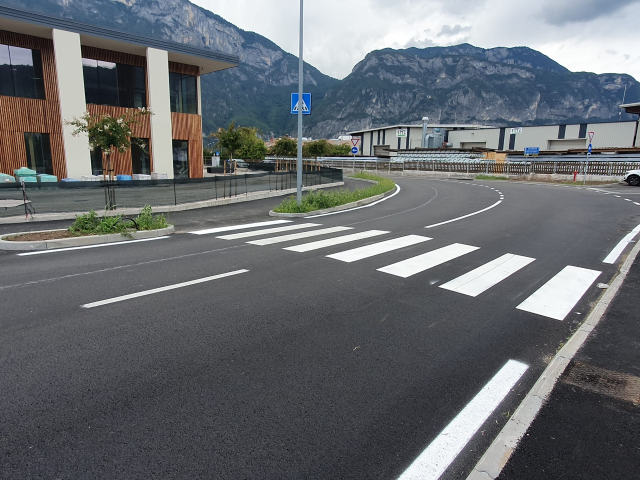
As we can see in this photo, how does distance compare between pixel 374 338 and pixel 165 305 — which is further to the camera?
pixel 165 305

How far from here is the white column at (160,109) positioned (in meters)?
29.3

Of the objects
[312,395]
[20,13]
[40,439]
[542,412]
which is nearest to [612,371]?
[542,412]

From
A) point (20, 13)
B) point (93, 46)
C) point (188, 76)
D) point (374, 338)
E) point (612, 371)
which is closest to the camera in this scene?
point (612, 371)

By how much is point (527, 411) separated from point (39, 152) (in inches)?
1248

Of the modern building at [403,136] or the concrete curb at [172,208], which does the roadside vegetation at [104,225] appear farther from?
the modern building at [403,136]

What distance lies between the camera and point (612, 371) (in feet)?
13.4

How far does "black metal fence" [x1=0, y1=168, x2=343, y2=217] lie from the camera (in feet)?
42.8

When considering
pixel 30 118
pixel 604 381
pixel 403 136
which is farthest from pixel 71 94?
pixel 403 136

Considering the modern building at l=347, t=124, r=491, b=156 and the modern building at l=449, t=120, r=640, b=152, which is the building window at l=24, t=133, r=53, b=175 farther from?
the modern building at l=347, t=124, r=491, b=156

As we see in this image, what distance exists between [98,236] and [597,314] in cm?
1030

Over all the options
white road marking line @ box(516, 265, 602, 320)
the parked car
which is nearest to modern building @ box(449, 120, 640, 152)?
the parked car

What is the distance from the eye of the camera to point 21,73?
2556 centimetres

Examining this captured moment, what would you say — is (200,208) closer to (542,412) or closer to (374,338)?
(374,338)

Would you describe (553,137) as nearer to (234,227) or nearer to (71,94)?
(71,94)
